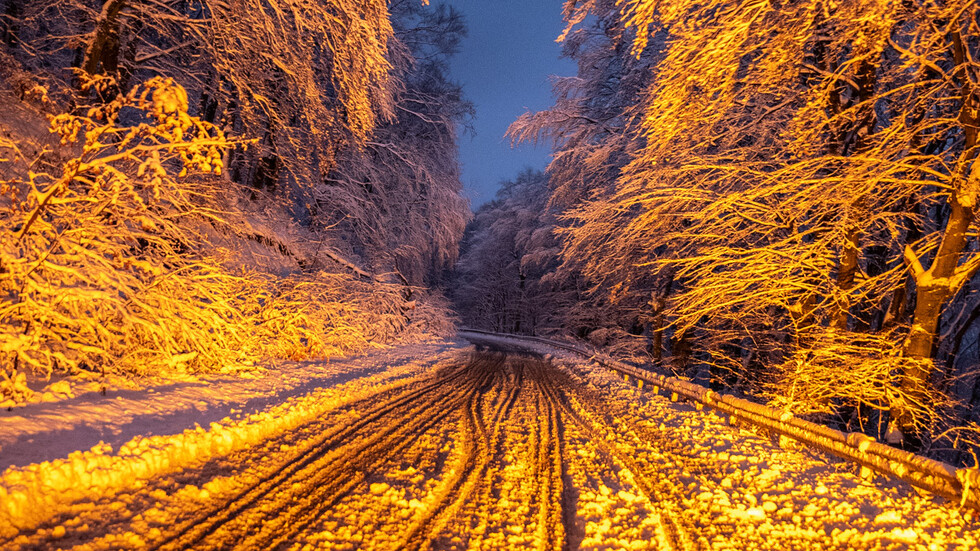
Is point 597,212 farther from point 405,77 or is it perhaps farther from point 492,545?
point 405,77

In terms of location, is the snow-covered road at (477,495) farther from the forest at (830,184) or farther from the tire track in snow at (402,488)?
the forest at (830,184)

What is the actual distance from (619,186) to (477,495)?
429 inches

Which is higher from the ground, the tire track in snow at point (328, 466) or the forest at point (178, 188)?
the forest at point (178, 188)

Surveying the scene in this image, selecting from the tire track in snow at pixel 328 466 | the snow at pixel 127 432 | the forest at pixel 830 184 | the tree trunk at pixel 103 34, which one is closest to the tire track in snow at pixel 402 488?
the tire track in snow at pixel 328 466

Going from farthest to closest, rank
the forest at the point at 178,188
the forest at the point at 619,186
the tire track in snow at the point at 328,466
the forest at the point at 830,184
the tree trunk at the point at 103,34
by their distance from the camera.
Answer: the tree trunk at the point at 103,34
the forest at the point at 830,184
the forest at the point at 619,186
the forest at the point at 178,188
the tire track in snow at the point at 328,466

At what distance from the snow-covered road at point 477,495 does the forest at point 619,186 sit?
154 centimetres

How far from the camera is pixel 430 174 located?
1983 centimetres

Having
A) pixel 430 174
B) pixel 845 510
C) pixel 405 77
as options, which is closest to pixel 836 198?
pixel 845 510

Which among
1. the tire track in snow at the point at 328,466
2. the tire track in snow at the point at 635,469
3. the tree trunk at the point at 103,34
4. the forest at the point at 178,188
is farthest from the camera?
the tree trunk at the point at 103,34

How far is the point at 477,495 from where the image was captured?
4.03 meters

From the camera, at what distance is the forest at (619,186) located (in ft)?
16.1

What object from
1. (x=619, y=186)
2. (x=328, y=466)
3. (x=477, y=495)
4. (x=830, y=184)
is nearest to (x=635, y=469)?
(x=477, y=495)

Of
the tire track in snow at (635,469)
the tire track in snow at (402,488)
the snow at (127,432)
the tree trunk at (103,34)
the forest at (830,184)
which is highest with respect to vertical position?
the tree trunk at (103,34)

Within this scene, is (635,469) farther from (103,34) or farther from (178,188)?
(103,34)
